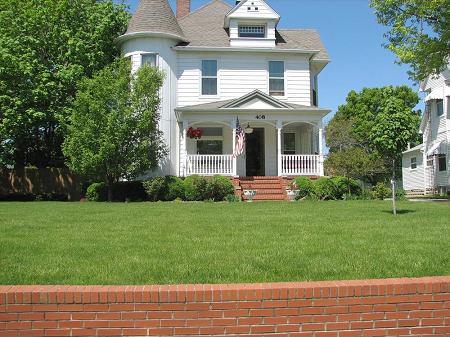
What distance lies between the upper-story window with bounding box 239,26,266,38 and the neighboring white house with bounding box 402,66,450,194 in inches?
370

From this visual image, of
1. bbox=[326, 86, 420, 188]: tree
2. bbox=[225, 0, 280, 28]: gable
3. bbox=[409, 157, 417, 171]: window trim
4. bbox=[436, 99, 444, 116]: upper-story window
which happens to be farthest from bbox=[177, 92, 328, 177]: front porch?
bbox=[409, 157, 417, 171]: window trim

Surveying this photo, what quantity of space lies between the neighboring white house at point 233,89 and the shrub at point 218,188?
2294 millimetres

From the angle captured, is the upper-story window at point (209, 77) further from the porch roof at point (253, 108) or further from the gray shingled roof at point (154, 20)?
the gray shingled roof at point (154, 20)

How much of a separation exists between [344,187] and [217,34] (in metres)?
11.1

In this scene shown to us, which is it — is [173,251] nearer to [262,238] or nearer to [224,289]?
[262,238]

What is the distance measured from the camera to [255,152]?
2609cm

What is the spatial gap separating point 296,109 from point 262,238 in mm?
15294

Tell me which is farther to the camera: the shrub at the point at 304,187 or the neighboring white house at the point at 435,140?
the neighboring white house at the point at 435,140

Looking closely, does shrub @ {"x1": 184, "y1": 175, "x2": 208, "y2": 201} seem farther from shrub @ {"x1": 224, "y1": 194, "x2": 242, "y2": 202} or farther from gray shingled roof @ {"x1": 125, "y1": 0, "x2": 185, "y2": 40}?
gray shingled roof @ {"x1": 125, "y1": 0, "x2": 185, "y2": 40}

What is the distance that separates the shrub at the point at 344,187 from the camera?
20844 mm

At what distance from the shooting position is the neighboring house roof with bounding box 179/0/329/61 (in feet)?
84.7

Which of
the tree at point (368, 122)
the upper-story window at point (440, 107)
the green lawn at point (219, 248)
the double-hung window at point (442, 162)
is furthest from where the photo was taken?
the tree at point (368, 122)

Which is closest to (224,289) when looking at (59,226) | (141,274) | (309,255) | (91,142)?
(141,274)

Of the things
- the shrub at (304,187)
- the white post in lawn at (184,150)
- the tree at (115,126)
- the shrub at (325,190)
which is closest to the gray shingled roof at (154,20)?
the tree at (115,126)
